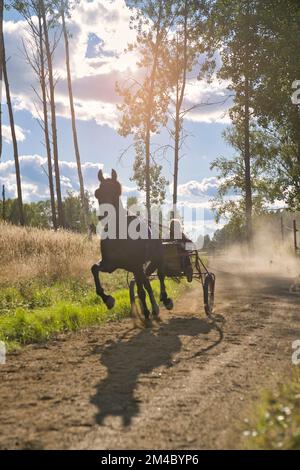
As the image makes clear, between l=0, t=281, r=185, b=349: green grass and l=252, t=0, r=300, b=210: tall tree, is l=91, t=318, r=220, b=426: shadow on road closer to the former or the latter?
l=0, t=281, r=185, b=349: green grass

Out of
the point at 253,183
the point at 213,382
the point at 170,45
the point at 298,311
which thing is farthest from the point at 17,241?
the point at 253,183

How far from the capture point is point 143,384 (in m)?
5.40

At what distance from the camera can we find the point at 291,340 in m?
7.83

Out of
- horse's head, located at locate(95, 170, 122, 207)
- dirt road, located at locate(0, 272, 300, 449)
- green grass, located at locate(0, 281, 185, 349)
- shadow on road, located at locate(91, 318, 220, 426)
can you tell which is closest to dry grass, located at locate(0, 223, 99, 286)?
green grass, located at locate(0, 281, 185, 349)

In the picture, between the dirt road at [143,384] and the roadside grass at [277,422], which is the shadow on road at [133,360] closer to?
the dirt road at [143,384]

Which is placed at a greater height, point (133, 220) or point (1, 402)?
point (133, 220)

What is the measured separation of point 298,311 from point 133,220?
461cm

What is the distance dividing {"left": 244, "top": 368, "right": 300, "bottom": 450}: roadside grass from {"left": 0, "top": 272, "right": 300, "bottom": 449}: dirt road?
160 millimetres

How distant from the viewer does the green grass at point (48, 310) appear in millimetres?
8487

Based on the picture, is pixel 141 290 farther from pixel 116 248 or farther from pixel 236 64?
pixel 236 64

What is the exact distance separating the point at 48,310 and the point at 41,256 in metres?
5.78

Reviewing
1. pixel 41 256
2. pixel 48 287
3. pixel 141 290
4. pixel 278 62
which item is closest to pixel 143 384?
pixel 141 290

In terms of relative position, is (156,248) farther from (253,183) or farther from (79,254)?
(253,183)

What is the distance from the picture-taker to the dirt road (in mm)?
3953
